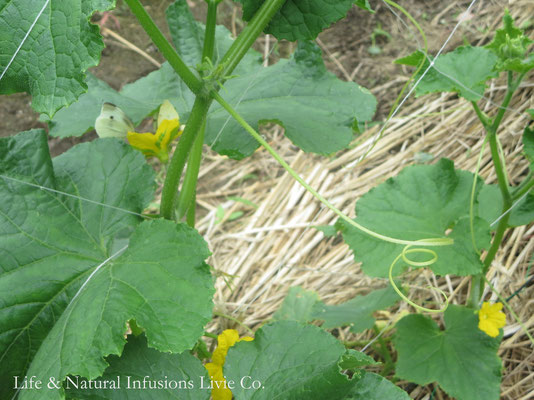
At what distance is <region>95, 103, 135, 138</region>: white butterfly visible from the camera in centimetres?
123

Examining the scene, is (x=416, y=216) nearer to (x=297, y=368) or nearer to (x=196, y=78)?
(x=297, y=368)

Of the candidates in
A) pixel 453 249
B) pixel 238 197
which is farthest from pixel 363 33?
pixel 453 249

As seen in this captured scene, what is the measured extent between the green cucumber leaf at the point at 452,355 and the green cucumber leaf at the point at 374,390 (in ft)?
1.51

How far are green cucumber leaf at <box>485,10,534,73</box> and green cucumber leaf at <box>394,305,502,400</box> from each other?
Answer: 661mm

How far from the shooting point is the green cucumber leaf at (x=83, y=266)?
37.2 inches

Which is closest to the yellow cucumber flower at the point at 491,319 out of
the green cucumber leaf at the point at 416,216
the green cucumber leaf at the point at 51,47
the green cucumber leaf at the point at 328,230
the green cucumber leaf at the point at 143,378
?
the green cucumber leaf at the point at 416,216

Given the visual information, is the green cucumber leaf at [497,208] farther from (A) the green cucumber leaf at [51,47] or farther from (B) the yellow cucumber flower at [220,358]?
(A) the green cucumber leaf at [51,47]

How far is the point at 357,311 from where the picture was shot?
1.63m

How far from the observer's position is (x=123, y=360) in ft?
3.46

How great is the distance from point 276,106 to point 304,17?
326 mm

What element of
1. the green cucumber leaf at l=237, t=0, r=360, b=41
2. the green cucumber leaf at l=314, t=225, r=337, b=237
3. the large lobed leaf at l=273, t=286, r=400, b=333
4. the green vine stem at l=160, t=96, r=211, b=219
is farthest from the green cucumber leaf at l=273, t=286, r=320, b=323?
the green cucumber leaf at l=237, t=0, r=360, b=41

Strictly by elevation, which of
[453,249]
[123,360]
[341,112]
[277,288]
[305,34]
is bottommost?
[277,288]

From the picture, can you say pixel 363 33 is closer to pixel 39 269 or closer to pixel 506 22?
pixel 506 22

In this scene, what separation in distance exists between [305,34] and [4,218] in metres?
0.69
